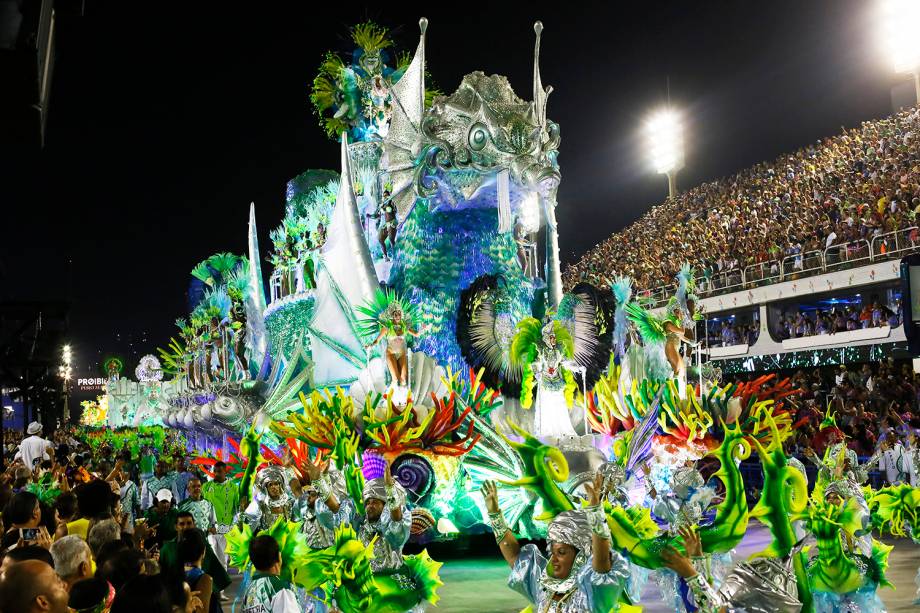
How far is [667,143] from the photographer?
4238 cm

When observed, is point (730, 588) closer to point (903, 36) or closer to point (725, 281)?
point (725, 281)

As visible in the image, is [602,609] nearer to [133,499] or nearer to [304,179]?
[133,499]

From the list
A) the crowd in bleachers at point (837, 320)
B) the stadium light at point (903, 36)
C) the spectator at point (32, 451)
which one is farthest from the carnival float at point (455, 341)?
the stadium light at point (903, 36)

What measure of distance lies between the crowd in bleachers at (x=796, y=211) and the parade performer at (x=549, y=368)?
943cm

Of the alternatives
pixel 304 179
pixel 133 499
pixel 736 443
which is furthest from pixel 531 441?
pixel 304 179

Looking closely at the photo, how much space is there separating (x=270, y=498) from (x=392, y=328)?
5417mm

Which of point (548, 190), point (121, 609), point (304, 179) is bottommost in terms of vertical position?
point (121, 609)

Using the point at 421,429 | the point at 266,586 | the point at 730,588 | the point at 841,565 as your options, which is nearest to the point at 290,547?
the point at 266,586

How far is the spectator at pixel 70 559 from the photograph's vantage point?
13.7 ft

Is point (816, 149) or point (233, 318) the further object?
point (816, 149)

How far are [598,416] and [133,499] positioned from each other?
5861 millimetres

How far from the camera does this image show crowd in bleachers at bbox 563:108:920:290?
20.9 m

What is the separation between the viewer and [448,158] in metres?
13.9

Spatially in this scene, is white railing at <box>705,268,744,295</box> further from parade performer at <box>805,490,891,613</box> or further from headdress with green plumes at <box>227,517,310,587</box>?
headdress with green plumes at <box>227,517,310,587</box>
